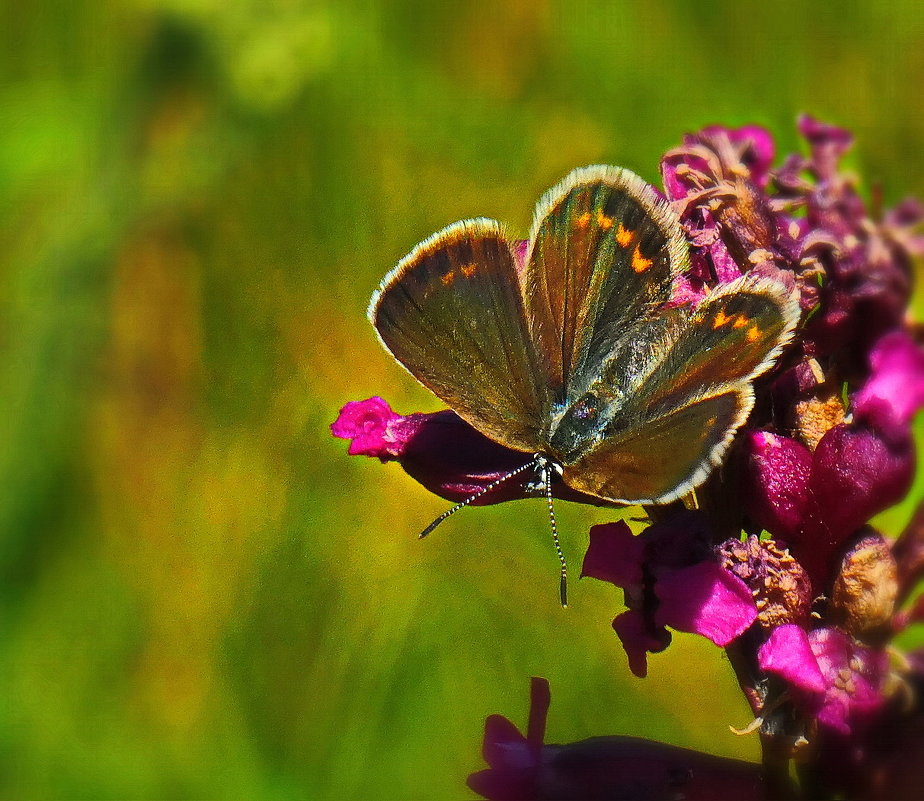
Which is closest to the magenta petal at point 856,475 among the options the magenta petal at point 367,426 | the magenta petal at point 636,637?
the magenta petal at point 636,637

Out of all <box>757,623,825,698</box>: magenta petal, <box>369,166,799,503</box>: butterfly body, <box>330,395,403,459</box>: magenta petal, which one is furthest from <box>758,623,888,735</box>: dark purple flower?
<box>330,395,403,459</box>: magenta petal

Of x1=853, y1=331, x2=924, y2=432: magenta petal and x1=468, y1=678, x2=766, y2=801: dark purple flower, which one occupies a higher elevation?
x1=853, y1=331, x2=924, y2=432: magenta petal

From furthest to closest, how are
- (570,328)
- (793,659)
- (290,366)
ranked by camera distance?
(290,366) < (570,328) < (793,659)

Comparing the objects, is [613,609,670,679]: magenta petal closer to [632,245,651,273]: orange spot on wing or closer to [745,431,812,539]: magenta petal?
[745,431,812,539]: magenta petal

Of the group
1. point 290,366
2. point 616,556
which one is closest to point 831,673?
point 616,556

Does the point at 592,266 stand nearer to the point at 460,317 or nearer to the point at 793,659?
the point at 460,317
